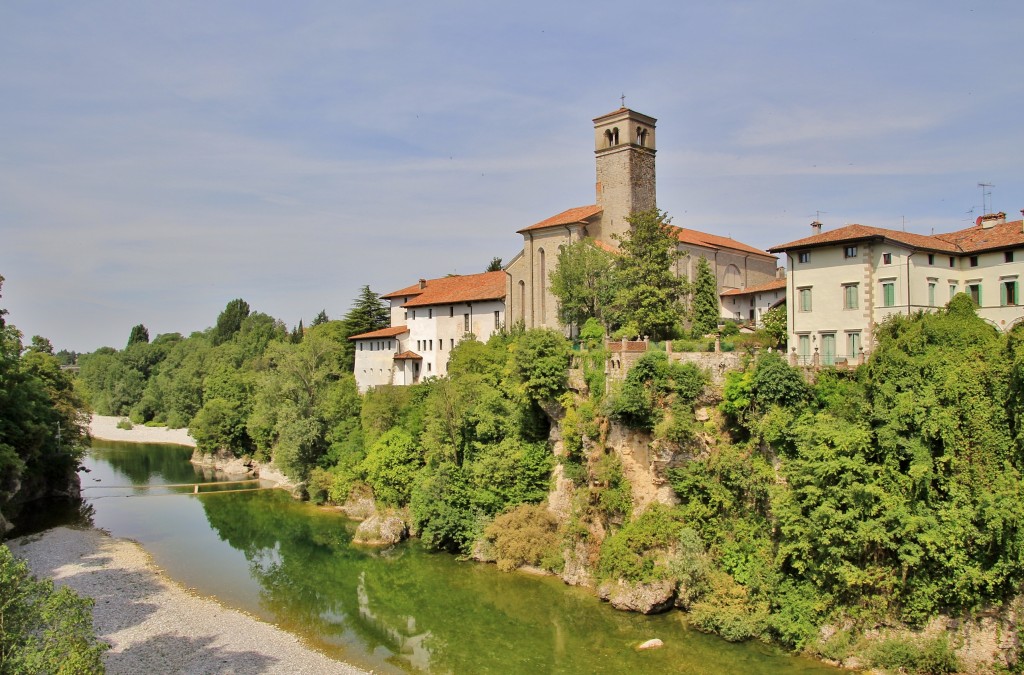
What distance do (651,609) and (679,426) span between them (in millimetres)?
6611

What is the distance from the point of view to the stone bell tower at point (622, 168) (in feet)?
143

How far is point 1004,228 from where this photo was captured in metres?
28.6

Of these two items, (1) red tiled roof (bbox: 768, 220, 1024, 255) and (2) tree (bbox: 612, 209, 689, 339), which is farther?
(2) tree (bbox: 612, 209, 689, 339)

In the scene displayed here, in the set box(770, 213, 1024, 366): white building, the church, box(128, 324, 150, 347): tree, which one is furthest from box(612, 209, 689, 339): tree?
box(128, 324, 150, 347): tree

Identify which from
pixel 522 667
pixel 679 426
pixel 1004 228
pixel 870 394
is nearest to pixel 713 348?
pixel 679 426

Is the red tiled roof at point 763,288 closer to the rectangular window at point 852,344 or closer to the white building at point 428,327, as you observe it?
the rectangular window at point 852,344

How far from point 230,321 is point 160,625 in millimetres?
103431

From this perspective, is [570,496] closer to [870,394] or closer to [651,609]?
[651,609]

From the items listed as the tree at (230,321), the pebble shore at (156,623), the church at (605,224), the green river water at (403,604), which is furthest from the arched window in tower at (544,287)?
the tree at (230,321)

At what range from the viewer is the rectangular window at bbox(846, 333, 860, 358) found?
27.6 metres

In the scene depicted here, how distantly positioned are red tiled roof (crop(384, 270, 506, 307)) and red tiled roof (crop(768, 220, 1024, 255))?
2263cm

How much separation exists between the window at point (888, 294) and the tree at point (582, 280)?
46.9 ft

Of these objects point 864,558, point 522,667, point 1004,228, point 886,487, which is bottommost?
point 522,667

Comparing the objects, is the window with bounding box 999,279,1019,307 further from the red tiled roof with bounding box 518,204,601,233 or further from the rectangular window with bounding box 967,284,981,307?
the red tiled roof with bounding box 518,204,601,233
